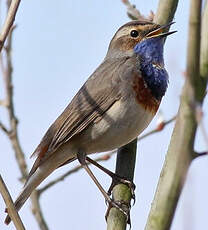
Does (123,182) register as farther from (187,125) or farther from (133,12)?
(187,125)

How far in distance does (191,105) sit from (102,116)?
3.42 meters

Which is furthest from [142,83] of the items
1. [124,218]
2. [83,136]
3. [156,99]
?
[124,218]

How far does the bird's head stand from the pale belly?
805 millimetres

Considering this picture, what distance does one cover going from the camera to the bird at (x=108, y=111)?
5.60 m

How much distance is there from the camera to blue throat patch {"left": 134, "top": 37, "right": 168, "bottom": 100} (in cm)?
592

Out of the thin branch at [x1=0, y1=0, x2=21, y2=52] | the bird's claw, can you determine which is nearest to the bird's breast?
the bird's claw

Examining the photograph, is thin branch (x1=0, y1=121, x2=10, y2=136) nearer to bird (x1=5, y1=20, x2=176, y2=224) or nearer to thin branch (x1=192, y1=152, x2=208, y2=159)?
bird (x1=5, y1=20, x2=176, y2=224)

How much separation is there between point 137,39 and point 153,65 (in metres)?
0.44

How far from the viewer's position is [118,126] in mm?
5594

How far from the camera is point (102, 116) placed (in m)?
5.71

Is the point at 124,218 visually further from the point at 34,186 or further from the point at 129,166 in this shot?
the point at 34,186

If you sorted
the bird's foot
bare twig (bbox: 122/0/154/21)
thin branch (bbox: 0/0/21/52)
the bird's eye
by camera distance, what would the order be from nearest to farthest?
thin branch (bbox: 0/0/21/52) → the bird's foot → bare twig (bbox: 122/0/154/21) → the bird's eye

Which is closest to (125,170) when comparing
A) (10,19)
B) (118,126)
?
(118,126)

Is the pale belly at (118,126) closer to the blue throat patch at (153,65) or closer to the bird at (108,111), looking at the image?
the bird at (108,111)
